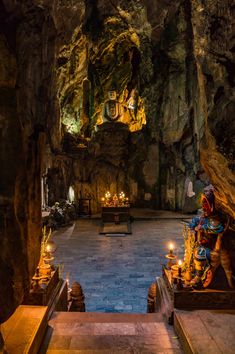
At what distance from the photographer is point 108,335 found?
5258mm

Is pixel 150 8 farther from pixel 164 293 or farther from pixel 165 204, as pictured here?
pixel 164 293

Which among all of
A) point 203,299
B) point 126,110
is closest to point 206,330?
point 203,299

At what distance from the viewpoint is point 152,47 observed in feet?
82.0

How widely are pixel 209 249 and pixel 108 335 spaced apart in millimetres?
2535

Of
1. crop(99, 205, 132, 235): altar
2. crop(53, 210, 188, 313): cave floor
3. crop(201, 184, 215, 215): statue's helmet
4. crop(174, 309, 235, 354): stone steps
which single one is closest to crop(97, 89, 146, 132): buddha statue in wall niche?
crop(99, 205, 132, 235): altar

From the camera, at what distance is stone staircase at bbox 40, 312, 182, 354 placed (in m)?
4.82

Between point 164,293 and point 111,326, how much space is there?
1.42 meters

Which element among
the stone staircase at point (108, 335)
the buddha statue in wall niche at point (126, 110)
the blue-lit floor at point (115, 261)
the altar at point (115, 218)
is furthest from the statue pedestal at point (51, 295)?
the buddha statue in wall niche at point (126, 110)

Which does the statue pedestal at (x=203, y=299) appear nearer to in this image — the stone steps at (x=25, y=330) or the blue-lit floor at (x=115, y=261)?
the stone steps at (x=25, y=330)

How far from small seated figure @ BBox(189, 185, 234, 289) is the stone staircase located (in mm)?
1152

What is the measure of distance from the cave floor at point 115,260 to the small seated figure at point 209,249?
279 centimetres

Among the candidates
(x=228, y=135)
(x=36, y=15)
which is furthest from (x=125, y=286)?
(x=36, y=15)

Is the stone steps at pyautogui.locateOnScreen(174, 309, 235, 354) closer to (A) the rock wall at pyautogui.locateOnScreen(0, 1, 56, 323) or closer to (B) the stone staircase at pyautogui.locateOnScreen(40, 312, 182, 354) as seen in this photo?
(B) the stone staircase at pyautogui.locateOnScreen(40, 312, 182, 354)

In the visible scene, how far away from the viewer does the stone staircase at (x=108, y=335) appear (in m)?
4.82
